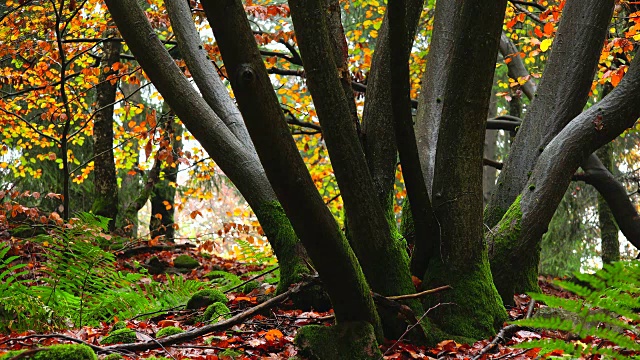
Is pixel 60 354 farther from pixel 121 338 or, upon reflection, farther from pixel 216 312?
pixel 216 312

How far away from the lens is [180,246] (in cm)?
1017

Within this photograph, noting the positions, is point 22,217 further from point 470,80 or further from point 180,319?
point 470,80

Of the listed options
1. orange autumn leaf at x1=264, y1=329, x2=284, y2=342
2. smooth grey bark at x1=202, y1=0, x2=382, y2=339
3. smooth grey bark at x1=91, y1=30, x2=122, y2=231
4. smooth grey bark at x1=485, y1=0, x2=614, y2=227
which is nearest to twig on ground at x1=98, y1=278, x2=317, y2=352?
orange autumn leaf at x1=264, y1=329, x2=284, y2=342

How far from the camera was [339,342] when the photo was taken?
314 cm

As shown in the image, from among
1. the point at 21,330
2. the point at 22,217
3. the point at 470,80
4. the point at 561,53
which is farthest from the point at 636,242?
the point at 22,217

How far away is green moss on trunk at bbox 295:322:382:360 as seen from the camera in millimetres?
3086

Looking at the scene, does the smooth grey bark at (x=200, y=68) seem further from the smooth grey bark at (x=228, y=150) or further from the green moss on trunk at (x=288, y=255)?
the green moss on trunk at (x=288, y=255)

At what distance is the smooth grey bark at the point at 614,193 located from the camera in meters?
6.87

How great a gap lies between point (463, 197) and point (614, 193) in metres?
4.11

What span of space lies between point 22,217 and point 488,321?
697 centimetres

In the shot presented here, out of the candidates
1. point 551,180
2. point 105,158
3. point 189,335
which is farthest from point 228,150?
point 105,158

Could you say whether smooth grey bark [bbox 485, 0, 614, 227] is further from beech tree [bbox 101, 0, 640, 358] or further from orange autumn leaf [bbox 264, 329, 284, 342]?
orange autumn leaf [bbox 264, 329, 284, 342]

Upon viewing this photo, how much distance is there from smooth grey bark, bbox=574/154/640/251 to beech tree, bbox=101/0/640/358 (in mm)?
2289

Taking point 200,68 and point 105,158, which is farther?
point 105,158
